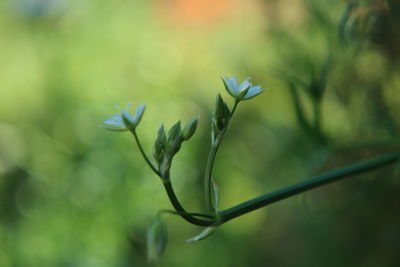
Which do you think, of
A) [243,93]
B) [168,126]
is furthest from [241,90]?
[168,126]

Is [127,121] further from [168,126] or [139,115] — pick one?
[168,126]

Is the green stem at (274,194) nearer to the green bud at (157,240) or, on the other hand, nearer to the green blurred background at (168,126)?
the green bud at (157,240)

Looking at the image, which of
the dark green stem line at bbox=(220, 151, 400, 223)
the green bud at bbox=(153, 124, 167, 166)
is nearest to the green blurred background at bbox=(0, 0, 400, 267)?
the dark green stem line at bbox=(220, 151, 400, 223)

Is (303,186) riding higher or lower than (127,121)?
lower

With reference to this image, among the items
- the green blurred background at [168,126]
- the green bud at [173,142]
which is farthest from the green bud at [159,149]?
the green blurred background at [168,126]

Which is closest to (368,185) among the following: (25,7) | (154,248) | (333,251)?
(333,251)

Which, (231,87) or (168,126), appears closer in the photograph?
(231,87)

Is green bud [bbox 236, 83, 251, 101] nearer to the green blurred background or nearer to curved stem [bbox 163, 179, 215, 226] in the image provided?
curved stem [bbox 163, 179, 215, 226]
